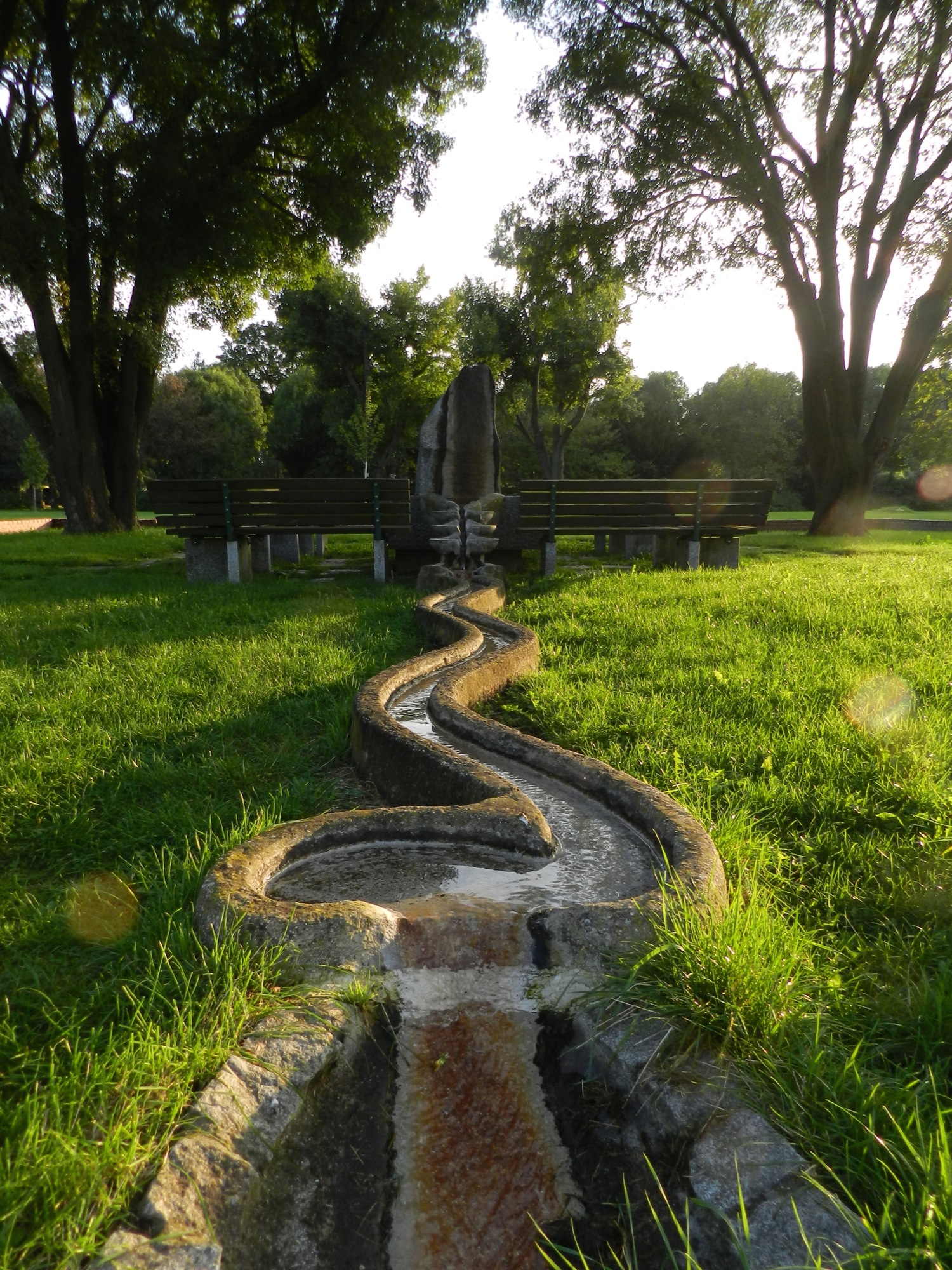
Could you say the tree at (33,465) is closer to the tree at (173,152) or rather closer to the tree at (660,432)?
the tree at (173,152)

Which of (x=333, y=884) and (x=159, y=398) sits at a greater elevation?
(x=159, y=398)

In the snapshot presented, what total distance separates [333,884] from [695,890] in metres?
1.17

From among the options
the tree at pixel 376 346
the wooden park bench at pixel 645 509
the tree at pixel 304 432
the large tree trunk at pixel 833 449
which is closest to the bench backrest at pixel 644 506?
the wooden park bench at pixel 645 509

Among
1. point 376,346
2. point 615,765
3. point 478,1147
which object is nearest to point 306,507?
point 615,765

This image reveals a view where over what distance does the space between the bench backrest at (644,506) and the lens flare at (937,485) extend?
38.1 meters

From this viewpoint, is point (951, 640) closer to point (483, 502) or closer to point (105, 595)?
point (483, 502)

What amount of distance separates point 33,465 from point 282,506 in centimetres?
3856

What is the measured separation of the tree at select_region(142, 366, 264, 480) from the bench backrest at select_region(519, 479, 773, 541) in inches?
1543

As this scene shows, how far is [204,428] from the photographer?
46.1 metres

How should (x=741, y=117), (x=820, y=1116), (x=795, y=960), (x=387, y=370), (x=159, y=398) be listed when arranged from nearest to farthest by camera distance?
1. (x=820, y=1116)
2. (x=795, y=960)
3. (x=741, y=117)
4. (x=387, y=370)
5. (x=159, y=398)

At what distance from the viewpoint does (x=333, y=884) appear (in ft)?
8.56

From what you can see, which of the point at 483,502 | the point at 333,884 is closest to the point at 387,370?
the point at 483,502

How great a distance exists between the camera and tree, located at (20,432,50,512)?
40906mm

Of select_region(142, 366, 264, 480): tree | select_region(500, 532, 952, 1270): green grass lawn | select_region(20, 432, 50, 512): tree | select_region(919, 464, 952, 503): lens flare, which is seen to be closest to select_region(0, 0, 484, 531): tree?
select_region(500, 532, 952, 1270): green grass lawn
